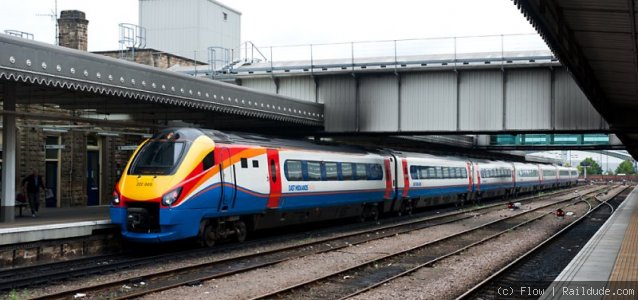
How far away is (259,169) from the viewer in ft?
56.9

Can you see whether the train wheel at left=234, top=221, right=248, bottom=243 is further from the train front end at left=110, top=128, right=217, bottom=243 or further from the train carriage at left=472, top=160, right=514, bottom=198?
the train carriage at left=472, top=160, right=514, bottom=198

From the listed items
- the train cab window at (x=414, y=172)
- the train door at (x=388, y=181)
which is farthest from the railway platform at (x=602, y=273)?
the train cab window at (x=414, y=172)

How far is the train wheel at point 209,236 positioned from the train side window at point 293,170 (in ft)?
10.2

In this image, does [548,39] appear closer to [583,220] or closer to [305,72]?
[305,72]

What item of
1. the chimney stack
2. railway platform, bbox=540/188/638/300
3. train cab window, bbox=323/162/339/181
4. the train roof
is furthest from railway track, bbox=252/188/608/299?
the chimney stack

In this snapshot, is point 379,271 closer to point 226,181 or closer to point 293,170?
point 226,181

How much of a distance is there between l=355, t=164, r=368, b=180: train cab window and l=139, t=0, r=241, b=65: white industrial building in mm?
17217

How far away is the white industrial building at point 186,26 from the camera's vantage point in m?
39.2

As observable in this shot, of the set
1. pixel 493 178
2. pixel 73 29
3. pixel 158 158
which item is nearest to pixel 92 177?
pixel 73 29

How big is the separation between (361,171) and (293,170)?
4784mm

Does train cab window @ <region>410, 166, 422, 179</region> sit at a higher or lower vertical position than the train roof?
lower

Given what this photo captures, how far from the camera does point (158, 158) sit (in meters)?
15.2

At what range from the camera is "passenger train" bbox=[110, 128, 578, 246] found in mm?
14617

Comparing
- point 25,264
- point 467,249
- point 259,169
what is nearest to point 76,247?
point 25,264
